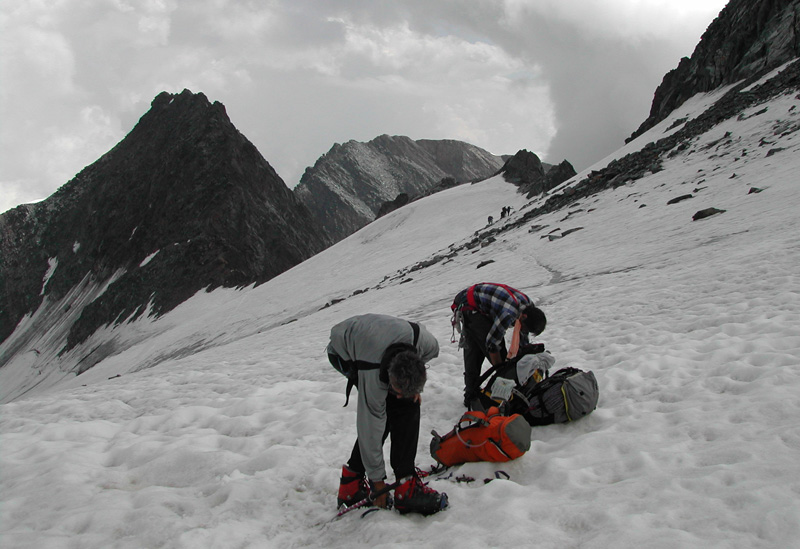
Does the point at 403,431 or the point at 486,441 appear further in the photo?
the point at 486,441

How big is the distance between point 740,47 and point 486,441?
190ft

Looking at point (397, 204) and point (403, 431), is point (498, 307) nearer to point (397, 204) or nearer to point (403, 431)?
point (403, 431)

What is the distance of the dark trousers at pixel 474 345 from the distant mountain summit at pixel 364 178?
5248 inches

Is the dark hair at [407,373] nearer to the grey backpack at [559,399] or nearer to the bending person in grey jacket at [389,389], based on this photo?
the bending person in grey jacket at [389,389]

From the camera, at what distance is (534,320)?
532 centimetres

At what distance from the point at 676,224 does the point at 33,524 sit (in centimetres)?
1765

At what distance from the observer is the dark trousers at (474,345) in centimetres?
574

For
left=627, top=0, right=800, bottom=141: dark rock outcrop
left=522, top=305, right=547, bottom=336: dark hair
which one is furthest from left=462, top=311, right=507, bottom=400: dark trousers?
left=627, top=0, right=800, bottom=141: dark rock outcrop

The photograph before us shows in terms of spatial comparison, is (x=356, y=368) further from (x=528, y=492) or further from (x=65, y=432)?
(x=65, y=432)

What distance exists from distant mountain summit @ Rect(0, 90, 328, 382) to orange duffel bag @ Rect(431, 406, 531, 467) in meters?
59.9

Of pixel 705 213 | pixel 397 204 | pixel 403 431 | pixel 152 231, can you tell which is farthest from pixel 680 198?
pixel 152 231

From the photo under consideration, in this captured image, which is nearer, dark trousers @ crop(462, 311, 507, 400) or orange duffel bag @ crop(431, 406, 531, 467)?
orange duffel bag @ crop(431, 406, 531, 467)

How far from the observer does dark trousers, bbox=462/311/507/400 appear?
5737mm

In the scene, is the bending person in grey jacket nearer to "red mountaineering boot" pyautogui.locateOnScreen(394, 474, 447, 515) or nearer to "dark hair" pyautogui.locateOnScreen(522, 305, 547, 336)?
"red mountaineering boot" pyautogui.locateOnScreen(394, 474, 447, 515)
